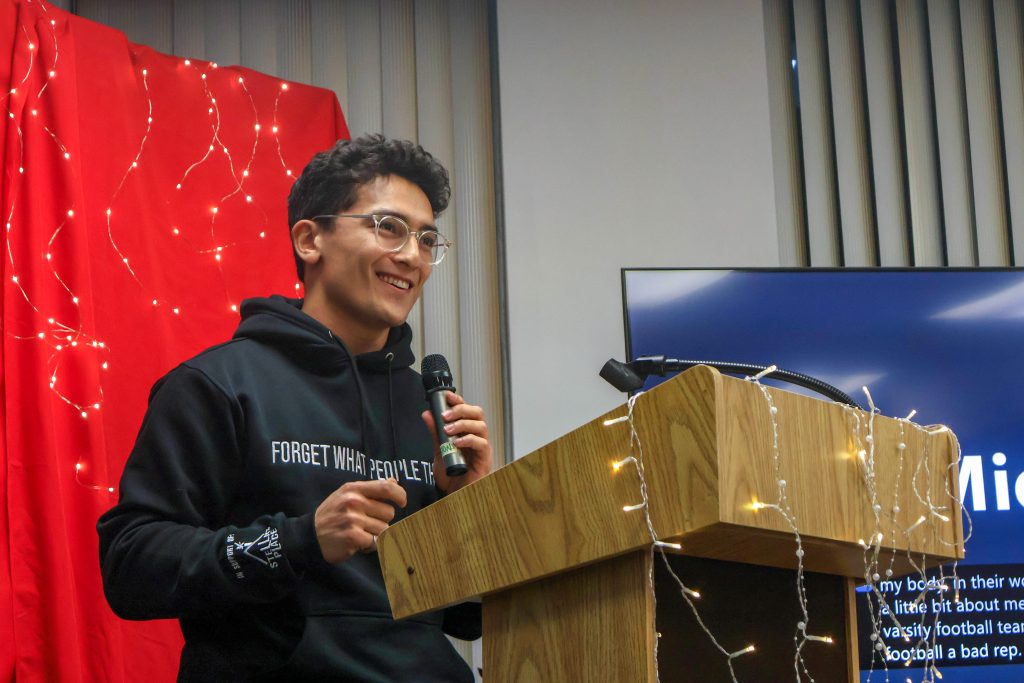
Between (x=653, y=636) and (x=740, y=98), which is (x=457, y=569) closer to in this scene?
(x=653, y=636)

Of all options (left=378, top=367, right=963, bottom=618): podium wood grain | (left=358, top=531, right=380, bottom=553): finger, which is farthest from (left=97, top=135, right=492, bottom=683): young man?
(left=378, top=367, right=963, bottom=618): podium wood grain

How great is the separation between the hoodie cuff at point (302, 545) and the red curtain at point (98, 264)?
3.73ft

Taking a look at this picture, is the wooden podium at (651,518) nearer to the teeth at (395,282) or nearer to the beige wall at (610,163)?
the teeth at (395,282)

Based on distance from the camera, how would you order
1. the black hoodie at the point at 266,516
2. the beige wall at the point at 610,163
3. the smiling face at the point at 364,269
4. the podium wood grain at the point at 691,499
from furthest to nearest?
the beige wall at the point at 610,163 → the smiling face at the point at 364,269 → the black hoodie at the point at 266,516 → the podium wood grain at the point at 691,499

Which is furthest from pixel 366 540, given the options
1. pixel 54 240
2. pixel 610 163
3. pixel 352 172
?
pixel 610 163

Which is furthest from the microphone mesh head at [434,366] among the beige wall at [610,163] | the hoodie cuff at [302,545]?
the beige wall at [610,163]

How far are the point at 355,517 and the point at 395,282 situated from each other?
0.63 metres

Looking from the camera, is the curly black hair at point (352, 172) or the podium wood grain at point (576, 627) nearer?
the podium wood grain at point (576, 627)

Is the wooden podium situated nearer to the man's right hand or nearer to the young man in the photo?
the man's right hand

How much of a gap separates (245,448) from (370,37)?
2076 mm

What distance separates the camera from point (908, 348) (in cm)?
304

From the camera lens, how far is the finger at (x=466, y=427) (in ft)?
5.64

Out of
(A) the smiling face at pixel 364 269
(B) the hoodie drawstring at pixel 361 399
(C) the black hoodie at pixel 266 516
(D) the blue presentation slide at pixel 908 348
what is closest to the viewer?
(C) the black hoodie at pixel 266 516

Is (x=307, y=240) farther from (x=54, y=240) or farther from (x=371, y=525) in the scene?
(x=54, y=240)
